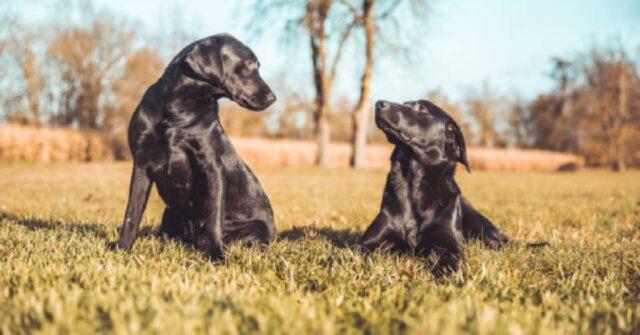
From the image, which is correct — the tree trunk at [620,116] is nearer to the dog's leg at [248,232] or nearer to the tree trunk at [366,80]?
the tree trunk at [366,80]

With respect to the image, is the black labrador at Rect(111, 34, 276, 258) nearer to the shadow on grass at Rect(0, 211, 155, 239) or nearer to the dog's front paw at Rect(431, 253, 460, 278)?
the shadow on grass at Rect(0, 211, 155, 239)

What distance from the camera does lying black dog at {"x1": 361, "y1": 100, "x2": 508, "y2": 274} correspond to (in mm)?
3613

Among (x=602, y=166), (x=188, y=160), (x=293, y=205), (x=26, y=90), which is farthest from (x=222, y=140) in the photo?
(x=602, y=166)

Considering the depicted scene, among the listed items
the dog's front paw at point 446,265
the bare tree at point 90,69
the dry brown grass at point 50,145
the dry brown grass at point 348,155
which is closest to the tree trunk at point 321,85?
the dry brown grass at point 348,155

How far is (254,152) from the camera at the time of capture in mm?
27953

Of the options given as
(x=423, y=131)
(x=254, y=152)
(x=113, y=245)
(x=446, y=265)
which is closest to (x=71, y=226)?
(x=113, y=245)

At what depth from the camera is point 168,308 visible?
187 cm

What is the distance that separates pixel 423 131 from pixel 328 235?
5.08 feet

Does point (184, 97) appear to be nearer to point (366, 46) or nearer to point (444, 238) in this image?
point (444, 238)

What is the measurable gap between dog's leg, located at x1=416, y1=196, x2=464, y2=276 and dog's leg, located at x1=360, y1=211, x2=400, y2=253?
0.66ft

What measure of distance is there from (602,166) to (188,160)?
4985cm

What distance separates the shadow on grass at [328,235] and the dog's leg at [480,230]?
97cm

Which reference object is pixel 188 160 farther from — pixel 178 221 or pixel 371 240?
pixel 371 240

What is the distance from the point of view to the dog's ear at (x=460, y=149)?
3758 mm
